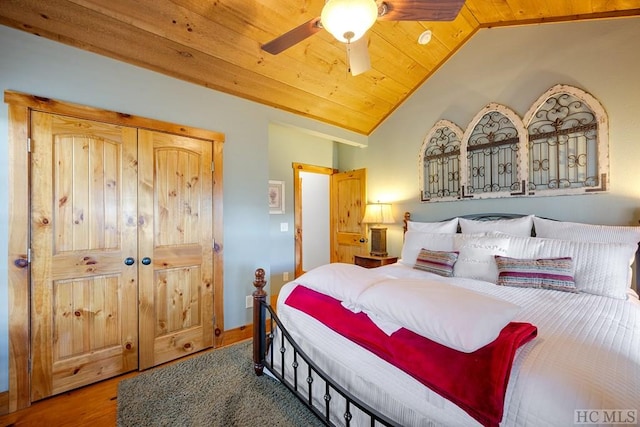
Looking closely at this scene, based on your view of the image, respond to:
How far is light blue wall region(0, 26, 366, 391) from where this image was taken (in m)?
1.78

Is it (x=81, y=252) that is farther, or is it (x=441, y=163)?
(x=441, y=163)

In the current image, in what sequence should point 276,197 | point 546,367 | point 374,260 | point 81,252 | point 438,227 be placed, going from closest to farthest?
point 546,367, point 81,252, point 438,227, point 374,260, point 276,197

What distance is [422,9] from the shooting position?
1456mm

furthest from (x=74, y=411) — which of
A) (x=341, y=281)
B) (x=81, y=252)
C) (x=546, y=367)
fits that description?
(x=546, y=367)

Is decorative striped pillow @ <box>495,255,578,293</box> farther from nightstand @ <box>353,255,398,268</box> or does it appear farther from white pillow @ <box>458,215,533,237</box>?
nightstand @ <box>353,255,398,268</box>

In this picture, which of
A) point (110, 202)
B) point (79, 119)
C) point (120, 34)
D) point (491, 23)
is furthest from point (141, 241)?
point (491, 23)

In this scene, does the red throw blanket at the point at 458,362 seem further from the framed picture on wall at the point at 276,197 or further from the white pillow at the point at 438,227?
the framed picture on wall at the point at 276,197

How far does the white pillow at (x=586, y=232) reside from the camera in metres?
1.89

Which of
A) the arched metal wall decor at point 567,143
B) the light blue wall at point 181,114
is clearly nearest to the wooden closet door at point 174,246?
the light blue wall at point 181,114

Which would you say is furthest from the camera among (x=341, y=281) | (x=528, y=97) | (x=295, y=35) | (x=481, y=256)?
(x=528, y=97)

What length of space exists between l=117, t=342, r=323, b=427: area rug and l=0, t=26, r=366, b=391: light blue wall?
0.63 metres

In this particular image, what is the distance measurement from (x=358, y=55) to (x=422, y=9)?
1.58 ft

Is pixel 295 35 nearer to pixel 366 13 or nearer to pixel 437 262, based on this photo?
pixel 366 13

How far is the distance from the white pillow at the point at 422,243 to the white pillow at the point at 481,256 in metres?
0.20
